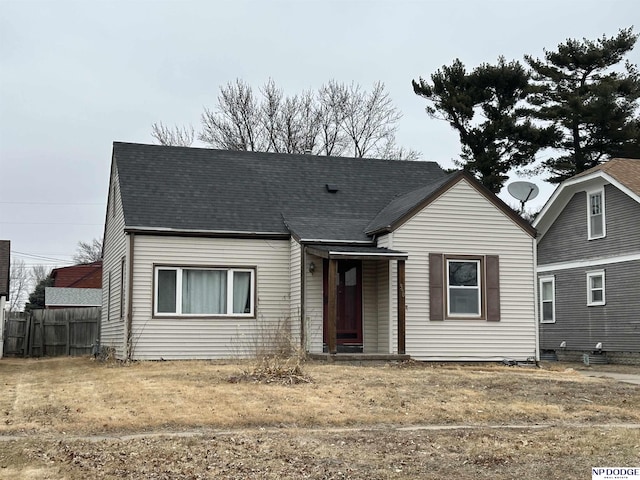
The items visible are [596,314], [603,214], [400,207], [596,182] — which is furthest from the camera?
[596,314]

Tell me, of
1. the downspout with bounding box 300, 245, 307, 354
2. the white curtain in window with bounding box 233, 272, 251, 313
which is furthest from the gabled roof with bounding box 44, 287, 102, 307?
the downspout with bounding box 300, 245, 307, 354

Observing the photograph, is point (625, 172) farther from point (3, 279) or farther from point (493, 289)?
point (3, 279)

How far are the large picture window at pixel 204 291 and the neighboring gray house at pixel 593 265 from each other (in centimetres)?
1113

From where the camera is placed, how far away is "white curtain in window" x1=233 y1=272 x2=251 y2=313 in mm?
18875

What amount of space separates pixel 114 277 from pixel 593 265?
559 inches

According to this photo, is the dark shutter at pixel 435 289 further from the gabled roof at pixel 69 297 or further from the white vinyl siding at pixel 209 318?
the gabled roof at pixel 69 297

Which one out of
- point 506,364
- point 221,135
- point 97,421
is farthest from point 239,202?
point 221,135

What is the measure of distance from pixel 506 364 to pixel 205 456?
12.0 m

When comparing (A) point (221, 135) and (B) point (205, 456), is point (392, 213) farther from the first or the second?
(A) point (221, 135)

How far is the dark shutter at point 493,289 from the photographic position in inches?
729

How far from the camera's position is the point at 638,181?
22.9m

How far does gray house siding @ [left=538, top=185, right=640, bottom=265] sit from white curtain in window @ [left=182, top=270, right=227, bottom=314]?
1181 centimetres

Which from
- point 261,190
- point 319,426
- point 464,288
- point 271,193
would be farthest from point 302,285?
point 319,426

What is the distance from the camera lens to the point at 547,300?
27.4 meters
